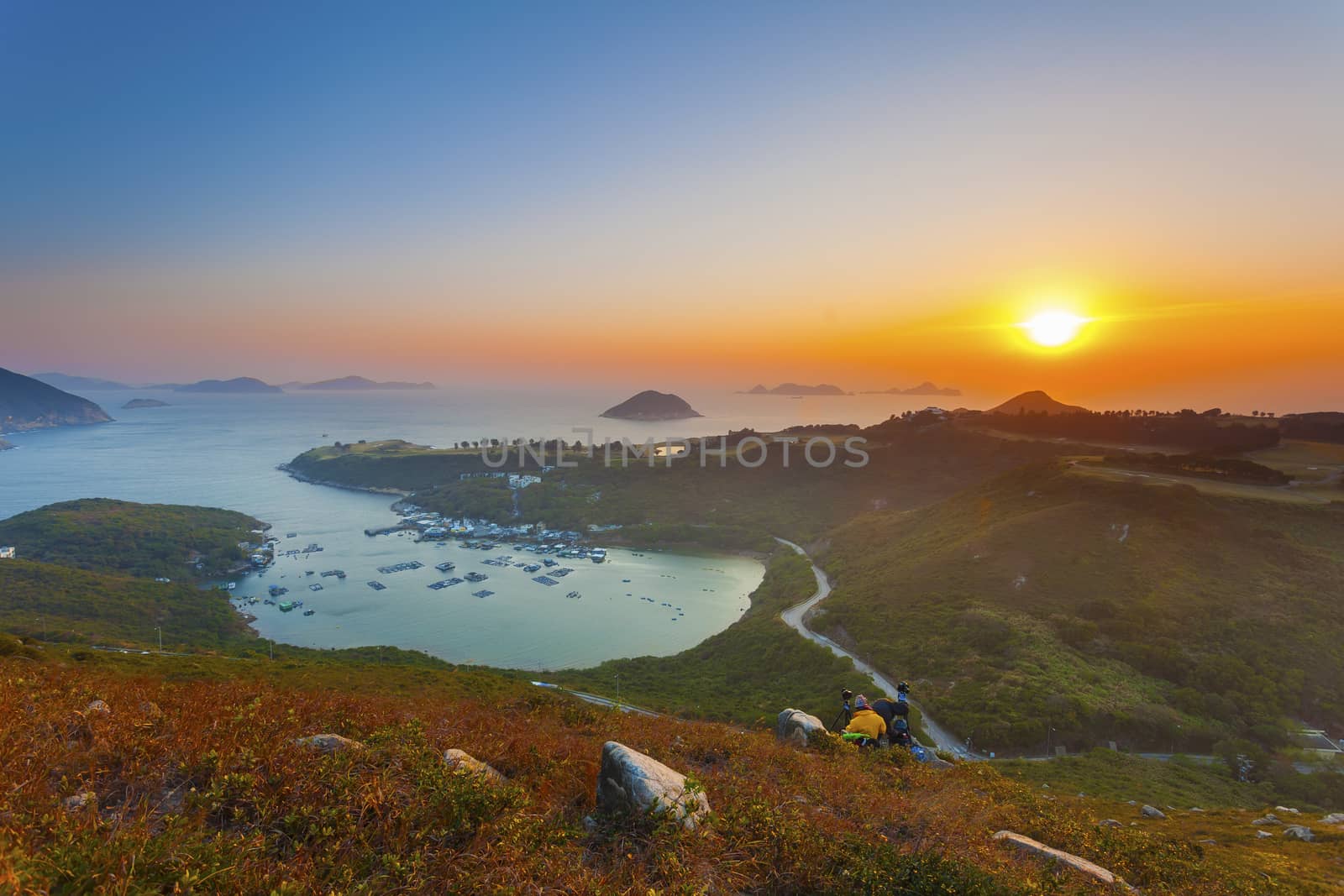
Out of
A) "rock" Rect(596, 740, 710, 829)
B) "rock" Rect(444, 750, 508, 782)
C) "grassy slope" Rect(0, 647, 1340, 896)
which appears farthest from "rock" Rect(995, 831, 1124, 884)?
"rock" Rect(444, 750, 508, 782)

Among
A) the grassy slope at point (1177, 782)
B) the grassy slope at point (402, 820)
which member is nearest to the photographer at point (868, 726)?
the grassy slope at point (402, 820)

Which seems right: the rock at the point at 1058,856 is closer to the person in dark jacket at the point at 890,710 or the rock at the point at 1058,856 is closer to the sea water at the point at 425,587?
the person in dark jacket at the point at 890,710

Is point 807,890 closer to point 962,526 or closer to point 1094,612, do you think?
point 1094,612

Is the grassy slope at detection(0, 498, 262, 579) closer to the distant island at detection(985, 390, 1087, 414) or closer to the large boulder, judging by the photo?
the large boulder

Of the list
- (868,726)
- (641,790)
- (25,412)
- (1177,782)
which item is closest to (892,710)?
(868,726)

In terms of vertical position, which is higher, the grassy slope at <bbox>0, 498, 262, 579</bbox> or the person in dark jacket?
the person in dark jacket

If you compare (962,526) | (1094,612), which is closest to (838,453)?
(962,526)
